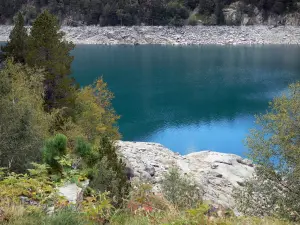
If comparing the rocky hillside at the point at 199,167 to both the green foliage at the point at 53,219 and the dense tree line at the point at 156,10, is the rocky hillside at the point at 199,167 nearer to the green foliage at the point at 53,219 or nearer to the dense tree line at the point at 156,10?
the green foliage at the point at 53,219

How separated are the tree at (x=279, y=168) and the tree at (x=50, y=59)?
48.2 ft

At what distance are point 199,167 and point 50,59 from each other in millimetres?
14210

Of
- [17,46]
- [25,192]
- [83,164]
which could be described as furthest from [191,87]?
[25,192]

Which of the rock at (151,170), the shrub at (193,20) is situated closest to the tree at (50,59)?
the rock at (151,170)

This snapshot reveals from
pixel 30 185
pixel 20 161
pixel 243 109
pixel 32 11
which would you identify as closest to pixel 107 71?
pixel 243 109

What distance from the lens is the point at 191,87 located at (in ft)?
216

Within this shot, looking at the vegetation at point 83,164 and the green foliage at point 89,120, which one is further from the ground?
the vegetation at point 83,164

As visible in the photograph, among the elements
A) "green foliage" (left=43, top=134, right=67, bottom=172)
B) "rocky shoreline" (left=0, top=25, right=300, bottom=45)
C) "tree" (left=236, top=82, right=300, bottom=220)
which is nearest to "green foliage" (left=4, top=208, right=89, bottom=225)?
"green foliage" (left=43, top=134, right=67, bottom=172)

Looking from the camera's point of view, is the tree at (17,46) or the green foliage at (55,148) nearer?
the green foliage at (55,148)

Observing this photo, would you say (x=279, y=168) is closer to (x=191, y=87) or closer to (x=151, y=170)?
(x=151, y=170)

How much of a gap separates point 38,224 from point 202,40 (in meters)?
122

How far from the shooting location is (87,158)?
52.2ft

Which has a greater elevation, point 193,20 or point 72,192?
point 193,20

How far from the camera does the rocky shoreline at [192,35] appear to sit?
121 metres
